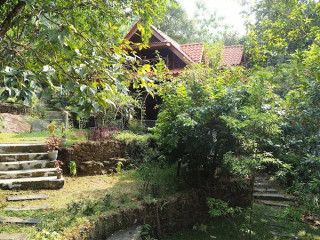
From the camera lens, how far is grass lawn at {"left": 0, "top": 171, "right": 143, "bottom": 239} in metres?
4.43

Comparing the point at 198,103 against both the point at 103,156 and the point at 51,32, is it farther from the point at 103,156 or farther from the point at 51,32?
the point at 51,32

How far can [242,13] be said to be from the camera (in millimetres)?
22578

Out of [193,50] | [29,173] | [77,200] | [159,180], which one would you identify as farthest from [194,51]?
[77,200]

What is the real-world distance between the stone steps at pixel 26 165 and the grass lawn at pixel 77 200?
0.72m

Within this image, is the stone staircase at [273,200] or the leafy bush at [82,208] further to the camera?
the stone staircase at [273,200]

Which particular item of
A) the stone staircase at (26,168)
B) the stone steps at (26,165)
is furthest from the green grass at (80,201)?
the stone steps at (26,165)

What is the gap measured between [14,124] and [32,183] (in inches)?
243

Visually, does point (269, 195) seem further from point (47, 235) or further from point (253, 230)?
point (47, 235)

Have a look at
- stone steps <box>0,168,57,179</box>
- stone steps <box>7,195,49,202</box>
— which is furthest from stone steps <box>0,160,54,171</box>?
stone steps <box>7,195,49,202</box>

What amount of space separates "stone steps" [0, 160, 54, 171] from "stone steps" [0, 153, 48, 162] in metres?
0.22

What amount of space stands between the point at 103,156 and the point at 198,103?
3867mm

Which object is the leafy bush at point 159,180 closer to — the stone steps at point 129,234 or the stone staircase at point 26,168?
the stone steps at point 129,234

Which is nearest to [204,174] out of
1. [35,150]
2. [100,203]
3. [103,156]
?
[100,203]

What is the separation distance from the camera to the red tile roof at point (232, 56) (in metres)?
16.6
